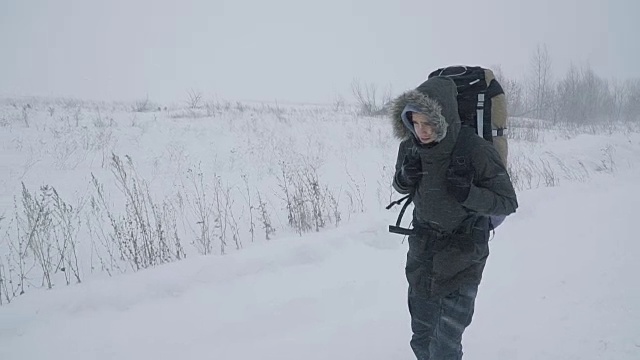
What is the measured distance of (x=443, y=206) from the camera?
2.03 m

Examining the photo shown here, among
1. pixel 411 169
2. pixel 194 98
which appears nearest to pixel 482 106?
pixel 411 169

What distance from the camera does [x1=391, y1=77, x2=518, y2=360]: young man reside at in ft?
6.24

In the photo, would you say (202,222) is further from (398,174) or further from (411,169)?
(411,169)

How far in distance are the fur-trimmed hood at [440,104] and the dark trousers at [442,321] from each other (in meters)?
0.84

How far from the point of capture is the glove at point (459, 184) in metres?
1.86

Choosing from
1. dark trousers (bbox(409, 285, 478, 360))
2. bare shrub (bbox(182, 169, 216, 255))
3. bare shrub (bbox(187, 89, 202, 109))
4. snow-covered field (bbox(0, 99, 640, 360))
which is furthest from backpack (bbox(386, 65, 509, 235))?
bare shrub (bbox(187, 89, 202, 109))

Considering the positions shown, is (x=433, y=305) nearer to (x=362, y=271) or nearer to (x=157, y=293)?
(x=362, y=271)

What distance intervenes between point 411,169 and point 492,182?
0.42 meters

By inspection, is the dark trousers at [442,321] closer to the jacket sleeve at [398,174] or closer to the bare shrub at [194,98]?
the jacket sleeve at [398,174]

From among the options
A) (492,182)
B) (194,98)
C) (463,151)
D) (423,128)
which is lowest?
(492,182)

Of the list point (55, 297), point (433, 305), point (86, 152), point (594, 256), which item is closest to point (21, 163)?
point (86, 152)

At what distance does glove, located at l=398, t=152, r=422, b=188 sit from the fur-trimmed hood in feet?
0.59

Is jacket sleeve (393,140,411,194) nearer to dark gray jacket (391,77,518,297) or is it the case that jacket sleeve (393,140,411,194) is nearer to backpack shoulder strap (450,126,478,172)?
dark gray jacket (391,77,518,297)

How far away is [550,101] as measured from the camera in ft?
110
